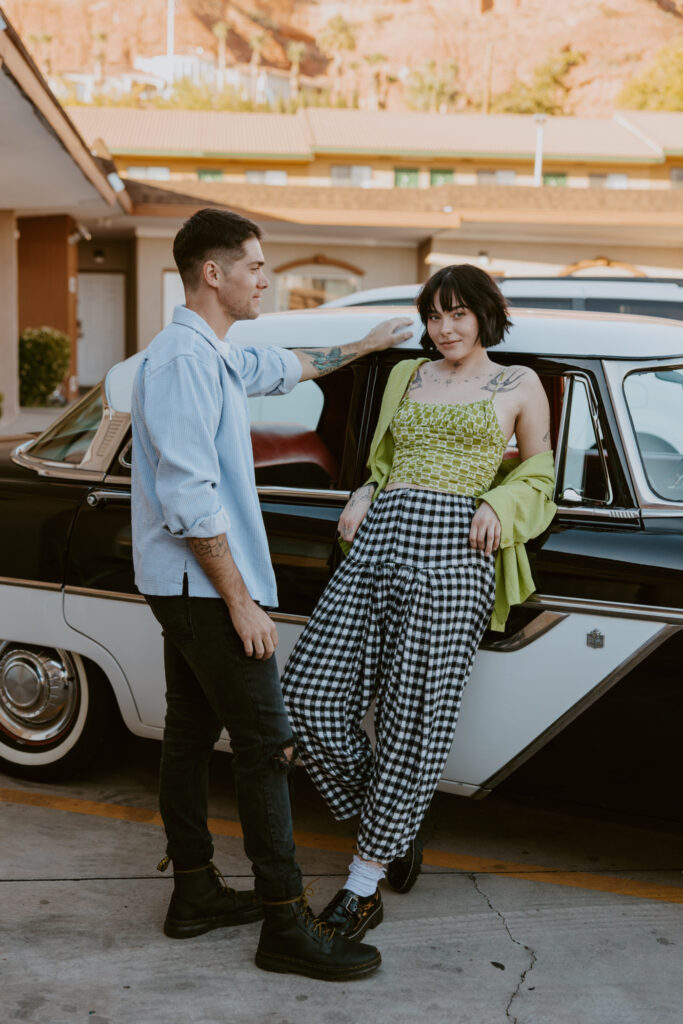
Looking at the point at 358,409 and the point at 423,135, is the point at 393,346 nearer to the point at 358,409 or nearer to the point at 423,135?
the point at 358,409

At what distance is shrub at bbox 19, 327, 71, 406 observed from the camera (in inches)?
719

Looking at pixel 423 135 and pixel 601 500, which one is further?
pixel 423 135

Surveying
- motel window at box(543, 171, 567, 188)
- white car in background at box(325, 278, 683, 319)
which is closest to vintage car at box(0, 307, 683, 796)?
white car in background at box(325, 278, 683, 319)

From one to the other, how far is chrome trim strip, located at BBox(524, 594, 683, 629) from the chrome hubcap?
5.84 ft

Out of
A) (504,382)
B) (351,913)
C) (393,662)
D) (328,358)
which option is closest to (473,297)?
(504,382)

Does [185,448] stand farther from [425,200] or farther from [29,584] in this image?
[425,200]

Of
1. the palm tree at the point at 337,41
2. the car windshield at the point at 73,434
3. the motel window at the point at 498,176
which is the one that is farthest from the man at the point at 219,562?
the palm tree at the point at 337,41

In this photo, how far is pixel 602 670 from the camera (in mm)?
3137

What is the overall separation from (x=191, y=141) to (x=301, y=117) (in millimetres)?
6267

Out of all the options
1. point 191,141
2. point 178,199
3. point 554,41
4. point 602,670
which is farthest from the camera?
point 554,41

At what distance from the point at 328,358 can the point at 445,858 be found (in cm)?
172

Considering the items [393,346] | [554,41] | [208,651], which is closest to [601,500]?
[393,346]

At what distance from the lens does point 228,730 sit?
288 cm

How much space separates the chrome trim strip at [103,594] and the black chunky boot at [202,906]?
97 centimetres
